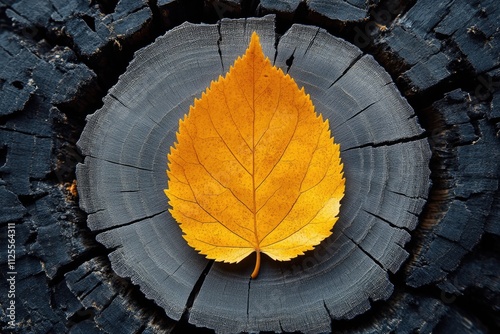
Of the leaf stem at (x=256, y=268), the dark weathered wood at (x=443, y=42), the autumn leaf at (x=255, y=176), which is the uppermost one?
the dark weathered wood at (x=443, y=42)

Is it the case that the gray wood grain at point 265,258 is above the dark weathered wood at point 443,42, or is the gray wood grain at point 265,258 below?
below

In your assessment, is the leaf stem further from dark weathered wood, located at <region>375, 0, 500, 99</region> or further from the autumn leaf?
dark weathered wood, located at <region>375, 0, 500, 99</region>

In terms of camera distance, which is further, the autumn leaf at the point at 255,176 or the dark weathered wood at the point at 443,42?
the dark weathered wood at the point at 443,42

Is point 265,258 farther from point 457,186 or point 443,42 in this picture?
point 443,42

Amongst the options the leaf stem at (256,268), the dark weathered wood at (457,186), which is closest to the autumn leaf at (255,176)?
the leaf stem at (256,268)

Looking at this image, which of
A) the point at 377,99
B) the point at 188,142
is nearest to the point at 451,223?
the point at 377,99

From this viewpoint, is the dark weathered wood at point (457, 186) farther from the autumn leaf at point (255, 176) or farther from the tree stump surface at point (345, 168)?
the autumn leaf at point (255, 176)

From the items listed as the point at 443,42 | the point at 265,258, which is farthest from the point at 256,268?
the point at 443,42

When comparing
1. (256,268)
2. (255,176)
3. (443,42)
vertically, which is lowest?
(256,268)

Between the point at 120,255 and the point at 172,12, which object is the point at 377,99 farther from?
the point at 120,255
